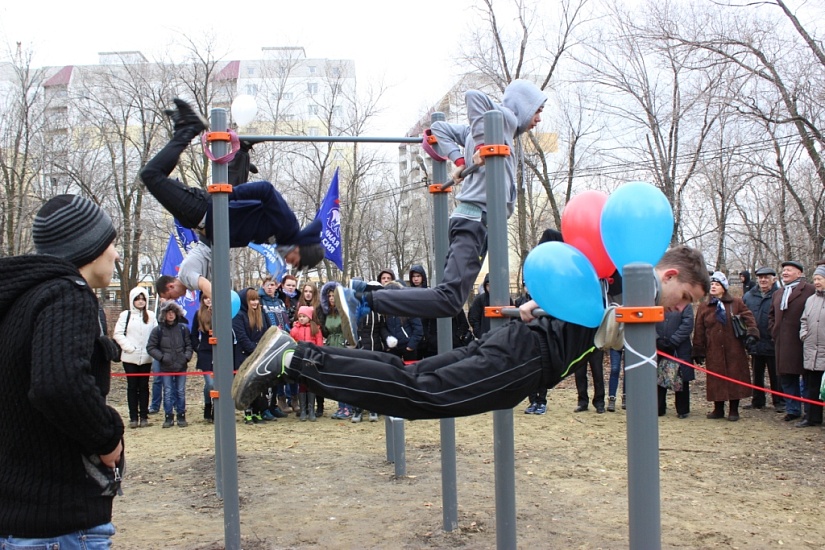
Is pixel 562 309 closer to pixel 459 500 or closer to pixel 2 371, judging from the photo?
pixel 2 371

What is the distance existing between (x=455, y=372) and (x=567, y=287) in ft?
1.77

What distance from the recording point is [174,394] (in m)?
8.84

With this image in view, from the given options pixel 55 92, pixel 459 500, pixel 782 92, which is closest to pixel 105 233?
pixel 459 500

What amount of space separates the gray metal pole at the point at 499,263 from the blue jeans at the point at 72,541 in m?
1.97

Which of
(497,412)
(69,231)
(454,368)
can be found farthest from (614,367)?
(69,231)

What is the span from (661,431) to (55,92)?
2033cm

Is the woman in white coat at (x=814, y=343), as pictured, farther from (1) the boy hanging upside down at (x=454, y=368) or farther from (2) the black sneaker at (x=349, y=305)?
(2) the black sneaker at (x=349, y=305)

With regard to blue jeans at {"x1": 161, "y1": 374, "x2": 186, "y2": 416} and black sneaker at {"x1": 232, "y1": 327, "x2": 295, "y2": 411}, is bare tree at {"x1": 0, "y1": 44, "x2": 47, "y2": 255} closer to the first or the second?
blue jeans at {"x1": 161, "y1": 374, "x2": 186, "y2": 416}

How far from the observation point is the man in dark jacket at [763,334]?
838cm

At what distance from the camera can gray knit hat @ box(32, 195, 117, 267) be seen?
6.62 feet

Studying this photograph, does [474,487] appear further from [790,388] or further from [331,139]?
[790,388]

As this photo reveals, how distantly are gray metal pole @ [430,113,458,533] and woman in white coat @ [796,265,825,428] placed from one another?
15.4 feet

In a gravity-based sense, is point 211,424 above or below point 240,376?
below

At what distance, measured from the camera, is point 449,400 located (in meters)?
2.70
